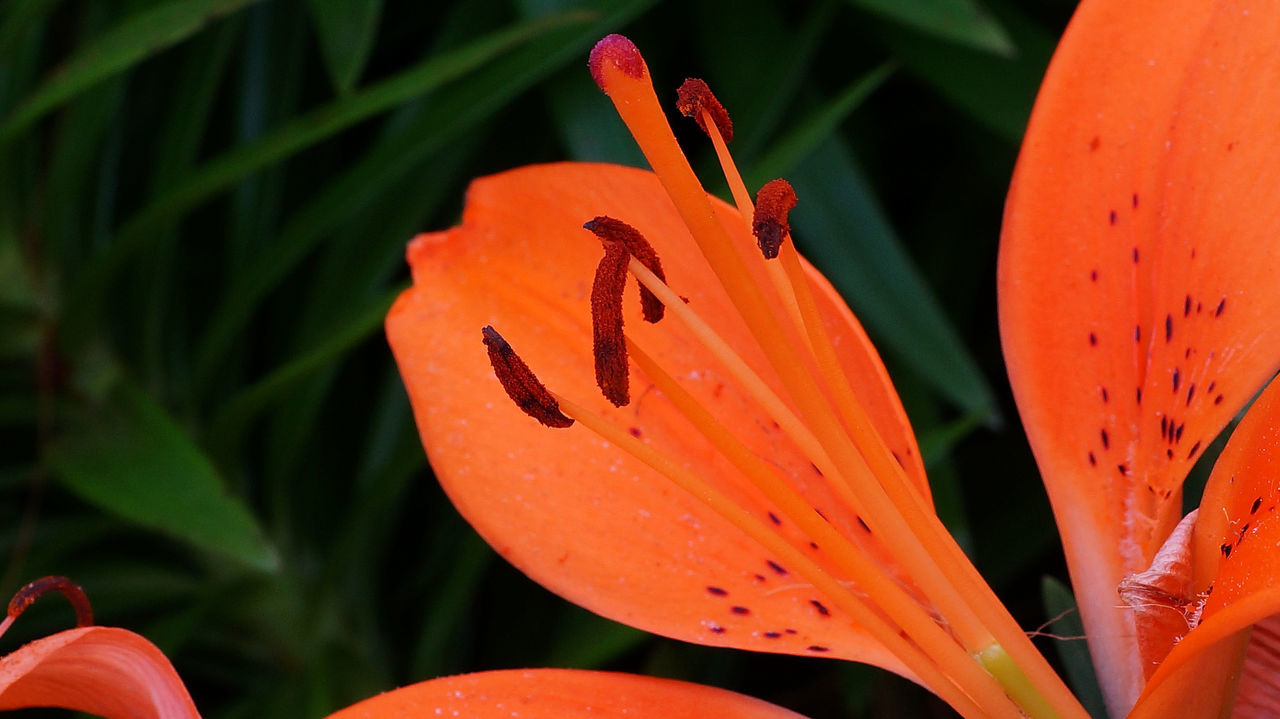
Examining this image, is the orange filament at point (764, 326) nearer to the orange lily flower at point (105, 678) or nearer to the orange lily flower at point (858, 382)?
the orange lily flower at point (858, 382)

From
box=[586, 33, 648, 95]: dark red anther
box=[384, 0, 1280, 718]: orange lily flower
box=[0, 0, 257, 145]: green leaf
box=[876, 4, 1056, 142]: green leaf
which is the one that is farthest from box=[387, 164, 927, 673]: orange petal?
box=[876, 4, 1056, 142]: green leaf

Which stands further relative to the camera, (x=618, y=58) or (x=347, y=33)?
(x=347, y=33)

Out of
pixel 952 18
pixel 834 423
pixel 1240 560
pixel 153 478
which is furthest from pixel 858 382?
pixel 153 478

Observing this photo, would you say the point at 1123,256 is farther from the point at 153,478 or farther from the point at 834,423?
the point at 153,478

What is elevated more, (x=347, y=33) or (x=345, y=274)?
(x=347, y=33)

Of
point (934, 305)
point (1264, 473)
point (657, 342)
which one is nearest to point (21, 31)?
point (657, 342)

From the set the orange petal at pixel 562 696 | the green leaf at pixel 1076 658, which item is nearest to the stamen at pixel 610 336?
the orange petal at pixel 562 696

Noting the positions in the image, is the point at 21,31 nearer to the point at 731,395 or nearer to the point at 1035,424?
the point at 731,395
